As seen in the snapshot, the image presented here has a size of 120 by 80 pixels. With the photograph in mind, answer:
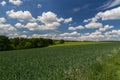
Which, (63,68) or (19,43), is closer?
(63,68)

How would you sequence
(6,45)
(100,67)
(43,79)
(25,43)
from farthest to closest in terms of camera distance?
1. (25,43)
2. (6,45)
3. (100,67)
4. (43,79)

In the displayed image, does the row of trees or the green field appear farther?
the row of trees

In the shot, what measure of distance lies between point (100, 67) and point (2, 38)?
80.2 meters

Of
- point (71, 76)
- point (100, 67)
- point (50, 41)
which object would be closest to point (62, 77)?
point (71, 76)

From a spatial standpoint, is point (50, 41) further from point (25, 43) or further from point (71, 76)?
point (71, 76)

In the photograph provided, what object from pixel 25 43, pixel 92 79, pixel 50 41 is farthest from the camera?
pixel 50 41

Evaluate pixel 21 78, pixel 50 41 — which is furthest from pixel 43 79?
pixel 50 41

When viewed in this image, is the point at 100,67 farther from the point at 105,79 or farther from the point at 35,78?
the point at 35,78

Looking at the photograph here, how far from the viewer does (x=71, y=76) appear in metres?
10.7

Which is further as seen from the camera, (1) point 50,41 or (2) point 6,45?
(1) point 50,41

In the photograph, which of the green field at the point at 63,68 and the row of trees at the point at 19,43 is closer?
the green field at the point at 63,68

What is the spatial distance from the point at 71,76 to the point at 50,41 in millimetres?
99194

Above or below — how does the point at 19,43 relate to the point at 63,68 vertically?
above

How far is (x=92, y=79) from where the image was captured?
1055 centimetres
